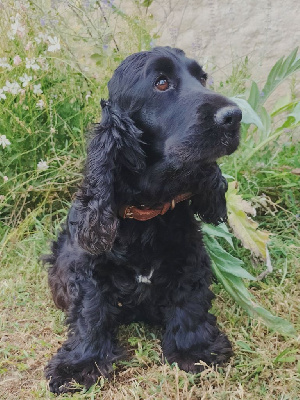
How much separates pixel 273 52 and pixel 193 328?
2870 mm

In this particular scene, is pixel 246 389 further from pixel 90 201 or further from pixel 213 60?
pixel 213 60

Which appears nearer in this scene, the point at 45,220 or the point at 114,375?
the point at 114,375

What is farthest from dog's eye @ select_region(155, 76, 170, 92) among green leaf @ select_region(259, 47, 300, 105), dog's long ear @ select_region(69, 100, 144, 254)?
green leaf @ select_region(259, 47, 300, 105)

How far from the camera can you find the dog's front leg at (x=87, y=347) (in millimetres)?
2072

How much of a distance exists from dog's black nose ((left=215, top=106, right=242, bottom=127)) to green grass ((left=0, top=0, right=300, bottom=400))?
39.1 inches

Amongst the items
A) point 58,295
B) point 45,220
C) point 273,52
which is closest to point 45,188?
point 45,220

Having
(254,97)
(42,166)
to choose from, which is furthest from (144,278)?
(254,97)

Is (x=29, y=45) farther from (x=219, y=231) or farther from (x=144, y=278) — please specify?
(x=144, y=278)

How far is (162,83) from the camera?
75.7 inches

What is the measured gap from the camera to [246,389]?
1.95 metres

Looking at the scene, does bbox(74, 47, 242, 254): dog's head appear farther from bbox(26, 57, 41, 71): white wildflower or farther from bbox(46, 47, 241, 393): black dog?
bbox(26, 57, 41, 71): white wildflower

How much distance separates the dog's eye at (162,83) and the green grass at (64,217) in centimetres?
114

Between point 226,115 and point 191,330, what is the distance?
3.17ft

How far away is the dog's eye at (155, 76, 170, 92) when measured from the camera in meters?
1.91
